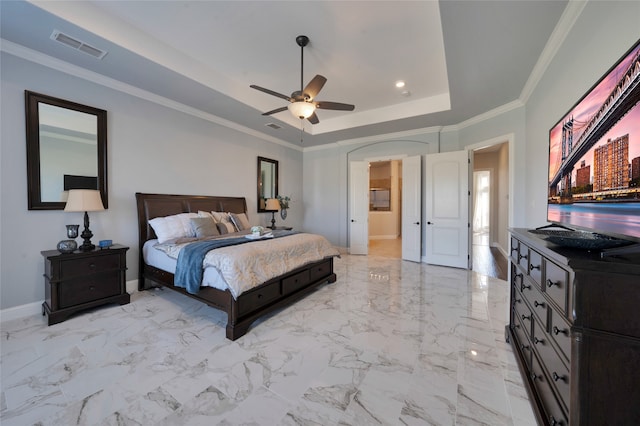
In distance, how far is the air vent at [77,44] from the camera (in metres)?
2.45

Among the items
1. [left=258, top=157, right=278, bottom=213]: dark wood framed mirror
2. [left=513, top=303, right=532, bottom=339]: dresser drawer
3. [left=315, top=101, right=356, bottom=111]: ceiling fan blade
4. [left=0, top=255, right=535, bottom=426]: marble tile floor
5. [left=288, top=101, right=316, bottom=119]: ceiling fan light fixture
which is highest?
[left=315, top=101, right=356, bottom=111]: ceiling fan blade

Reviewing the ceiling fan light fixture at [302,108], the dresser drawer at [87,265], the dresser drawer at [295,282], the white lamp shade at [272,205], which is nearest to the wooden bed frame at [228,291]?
the dresser drawer at [295,282]

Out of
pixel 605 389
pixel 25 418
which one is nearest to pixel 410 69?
pixel 605 389

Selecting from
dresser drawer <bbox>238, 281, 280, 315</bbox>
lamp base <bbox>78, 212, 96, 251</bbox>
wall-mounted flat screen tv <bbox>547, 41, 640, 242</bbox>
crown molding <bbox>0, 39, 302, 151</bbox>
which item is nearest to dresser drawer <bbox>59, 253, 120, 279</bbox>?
lamp base <bbox>78, 212, 96, 251</bbox>

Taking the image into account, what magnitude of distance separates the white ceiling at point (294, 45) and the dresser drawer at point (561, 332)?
7.61ft

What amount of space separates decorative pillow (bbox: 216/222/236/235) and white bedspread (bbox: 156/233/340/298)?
0.83 meters

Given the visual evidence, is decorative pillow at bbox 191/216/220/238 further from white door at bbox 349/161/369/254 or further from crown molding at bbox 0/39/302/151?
white door at bbox 349/161/369/254

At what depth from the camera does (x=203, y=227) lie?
3.50 metres

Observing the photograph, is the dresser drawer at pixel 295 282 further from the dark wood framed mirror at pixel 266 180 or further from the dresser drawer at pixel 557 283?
the dark wood framed mirror at pixel 266 180

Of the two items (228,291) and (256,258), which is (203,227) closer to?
(256,258)

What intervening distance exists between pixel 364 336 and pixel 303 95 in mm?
2603

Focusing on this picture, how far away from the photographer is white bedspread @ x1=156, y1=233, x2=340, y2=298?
2.38m

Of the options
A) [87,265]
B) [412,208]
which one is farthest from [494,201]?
[87,265]

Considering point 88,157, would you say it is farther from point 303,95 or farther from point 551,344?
point 551,344
